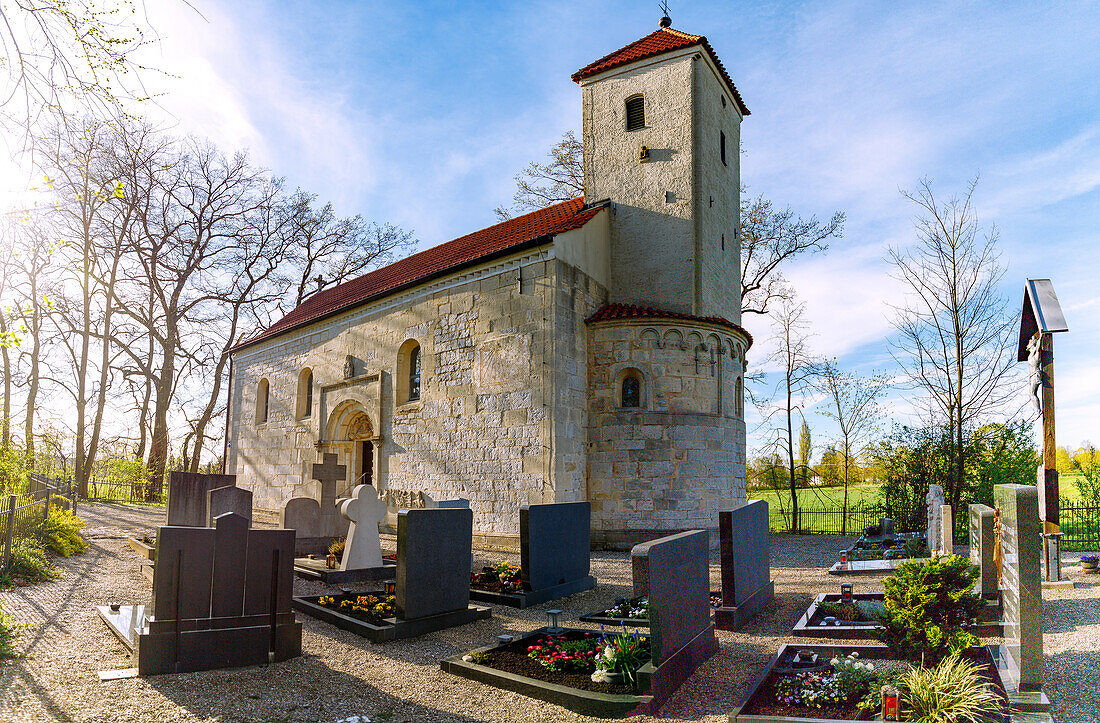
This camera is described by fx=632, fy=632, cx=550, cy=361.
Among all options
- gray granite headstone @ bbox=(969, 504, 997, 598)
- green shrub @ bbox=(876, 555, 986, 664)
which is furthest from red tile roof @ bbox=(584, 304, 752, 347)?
green shrub @ bbox=(876, 555, 986, 664)

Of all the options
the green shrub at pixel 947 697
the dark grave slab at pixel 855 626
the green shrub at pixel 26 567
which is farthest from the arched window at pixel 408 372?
the green shrub at pixel 947 697

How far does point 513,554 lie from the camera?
12.8 meters

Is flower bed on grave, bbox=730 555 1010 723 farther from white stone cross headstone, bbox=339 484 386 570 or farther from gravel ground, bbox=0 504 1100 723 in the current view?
white stone cross headstone, bbox=339 484 386 570

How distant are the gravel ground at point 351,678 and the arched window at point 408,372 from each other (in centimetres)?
856

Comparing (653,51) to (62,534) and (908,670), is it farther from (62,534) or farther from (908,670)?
(62,534)

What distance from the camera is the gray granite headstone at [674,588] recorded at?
4.91 meters

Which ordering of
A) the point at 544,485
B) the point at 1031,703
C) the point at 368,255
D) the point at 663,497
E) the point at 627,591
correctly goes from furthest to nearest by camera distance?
the point at 368,255, the point at 663,497, the point at 544,485, the point at 627,591, the point at 1031,703

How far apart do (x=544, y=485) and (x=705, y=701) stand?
7976 millimetres

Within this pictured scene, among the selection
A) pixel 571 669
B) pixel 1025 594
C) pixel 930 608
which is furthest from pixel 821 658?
pixel 571 669

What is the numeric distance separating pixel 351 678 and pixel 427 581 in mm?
1721

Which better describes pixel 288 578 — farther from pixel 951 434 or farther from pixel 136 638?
pixel 951 434

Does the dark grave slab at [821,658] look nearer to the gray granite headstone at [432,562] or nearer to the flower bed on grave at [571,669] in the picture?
the flower bed on grave at [571,669]

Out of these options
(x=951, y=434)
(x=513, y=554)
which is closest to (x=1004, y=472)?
(x=951, y=434)

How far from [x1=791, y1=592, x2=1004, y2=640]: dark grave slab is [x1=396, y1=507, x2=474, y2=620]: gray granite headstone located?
3.76m
